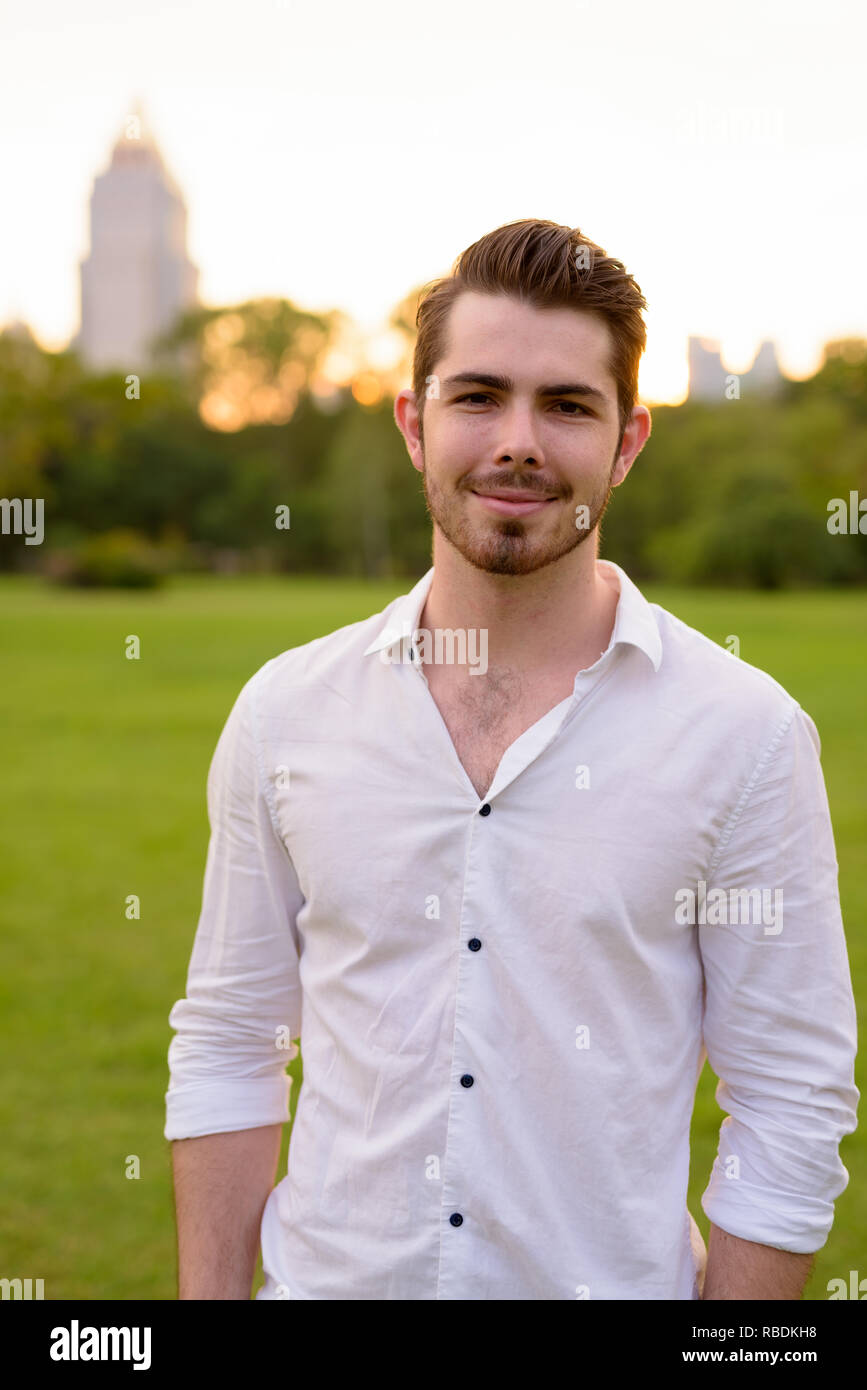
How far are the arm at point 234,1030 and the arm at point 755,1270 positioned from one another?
0.82 m

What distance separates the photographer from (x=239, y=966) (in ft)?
7.27

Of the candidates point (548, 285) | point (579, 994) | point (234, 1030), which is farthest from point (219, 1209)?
point (548, 285)

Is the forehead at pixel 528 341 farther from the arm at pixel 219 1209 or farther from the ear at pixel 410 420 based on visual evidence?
the arm at pixel 219 1209

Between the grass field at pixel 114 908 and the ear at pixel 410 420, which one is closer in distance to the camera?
the ear at pixel 410 420

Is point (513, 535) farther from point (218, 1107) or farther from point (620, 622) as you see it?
point (218, 1107)

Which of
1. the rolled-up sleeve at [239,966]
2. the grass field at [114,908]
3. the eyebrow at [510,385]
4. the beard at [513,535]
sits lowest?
the grass field at [114,908]

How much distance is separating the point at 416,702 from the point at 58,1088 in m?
4.54

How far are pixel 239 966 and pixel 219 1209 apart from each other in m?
0.43

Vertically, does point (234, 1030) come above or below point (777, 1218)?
above

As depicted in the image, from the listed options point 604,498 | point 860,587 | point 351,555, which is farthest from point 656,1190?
point 351,555

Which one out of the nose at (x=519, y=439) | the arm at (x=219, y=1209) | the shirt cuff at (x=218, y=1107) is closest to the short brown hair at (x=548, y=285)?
the nose at (x=519, y=439)

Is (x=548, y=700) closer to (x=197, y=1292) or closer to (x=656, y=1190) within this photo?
(x=656, y=1190)

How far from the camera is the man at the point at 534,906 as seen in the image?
1.94 meters

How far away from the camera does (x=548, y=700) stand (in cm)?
210
